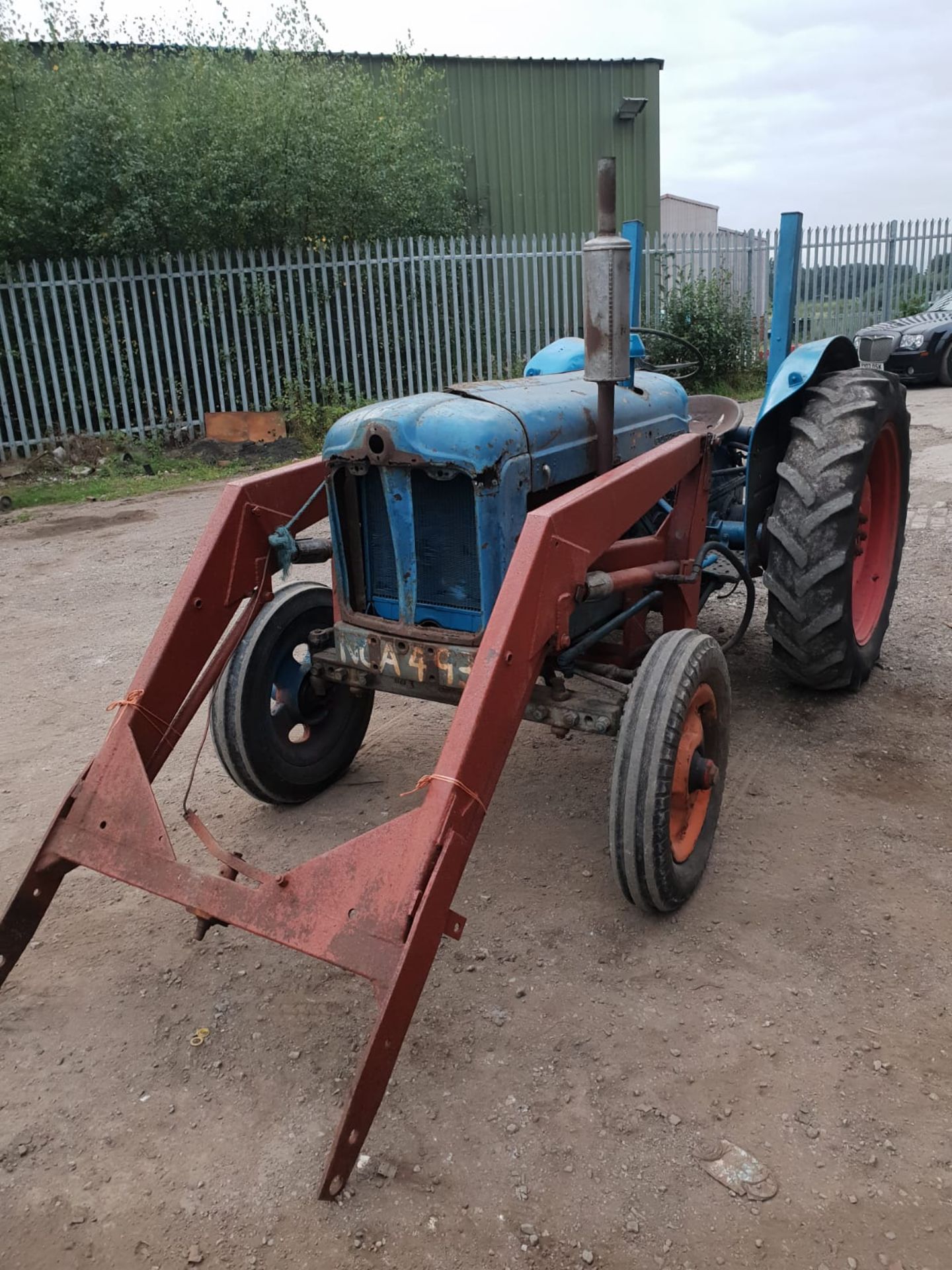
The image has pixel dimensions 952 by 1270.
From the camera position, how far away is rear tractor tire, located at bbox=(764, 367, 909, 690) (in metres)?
3.68

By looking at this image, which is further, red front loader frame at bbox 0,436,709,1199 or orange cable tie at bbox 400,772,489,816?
orange cable tie at bbox 400,772,489,816

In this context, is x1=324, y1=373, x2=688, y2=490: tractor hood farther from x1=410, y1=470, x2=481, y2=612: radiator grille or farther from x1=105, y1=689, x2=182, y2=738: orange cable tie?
x1=105, y1=689, x2=182, y2=738: orange cable tie

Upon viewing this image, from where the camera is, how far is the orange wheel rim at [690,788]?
2.90 m

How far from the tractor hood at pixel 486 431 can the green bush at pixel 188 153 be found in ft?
31.8

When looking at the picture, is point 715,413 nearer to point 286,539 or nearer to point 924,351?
point 286,539

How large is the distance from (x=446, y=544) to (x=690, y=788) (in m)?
1.04

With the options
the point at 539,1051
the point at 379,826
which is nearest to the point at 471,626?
the point at 379,826

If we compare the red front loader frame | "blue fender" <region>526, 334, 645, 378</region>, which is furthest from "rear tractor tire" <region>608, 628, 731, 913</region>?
"blue fender" <region>526, 334, 645, 378</region>

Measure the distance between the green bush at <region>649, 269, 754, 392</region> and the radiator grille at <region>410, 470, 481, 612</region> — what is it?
1095 cm

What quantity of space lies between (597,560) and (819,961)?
1348mm

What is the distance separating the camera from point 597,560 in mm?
3213

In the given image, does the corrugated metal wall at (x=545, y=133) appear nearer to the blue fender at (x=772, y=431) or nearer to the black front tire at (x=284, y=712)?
the blue fender at (x=772, y=431)

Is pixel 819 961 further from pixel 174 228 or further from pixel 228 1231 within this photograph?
pixel 174 228

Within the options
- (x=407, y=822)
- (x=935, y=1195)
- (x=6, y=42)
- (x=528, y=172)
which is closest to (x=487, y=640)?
(x=407, y=822)
